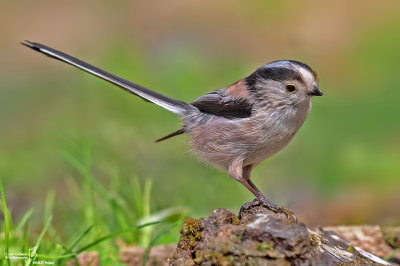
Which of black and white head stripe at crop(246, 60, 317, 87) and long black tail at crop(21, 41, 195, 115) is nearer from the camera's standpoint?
long black tail at crop(21, 41, 195, 115)

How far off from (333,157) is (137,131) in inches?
110

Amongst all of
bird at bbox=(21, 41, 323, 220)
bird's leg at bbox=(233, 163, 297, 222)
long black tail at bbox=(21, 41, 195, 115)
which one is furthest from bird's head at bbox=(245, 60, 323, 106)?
long black tail at bbox=(21, 41, 195, 115)

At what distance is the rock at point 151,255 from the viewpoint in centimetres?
462

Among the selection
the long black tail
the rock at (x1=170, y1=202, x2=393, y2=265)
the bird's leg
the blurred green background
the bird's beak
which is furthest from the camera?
the blurred green background

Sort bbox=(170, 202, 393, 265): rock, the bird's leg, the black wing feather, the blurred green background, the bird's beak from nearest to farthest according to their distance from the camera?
bbox=(170, 202, 393, 265): rock → the bird's leg → the bird's beak → the black wing feather → the blurred green background

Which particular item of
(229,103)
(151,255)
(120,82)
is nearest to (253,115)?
(229,103)

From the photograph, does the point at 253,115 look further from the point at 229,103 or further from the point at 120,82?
the point at 120,82

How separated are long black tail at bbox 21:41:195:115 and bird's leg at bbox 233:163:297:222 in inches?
29.2

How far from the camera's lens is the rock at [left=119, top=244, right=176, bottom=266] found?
4621mm

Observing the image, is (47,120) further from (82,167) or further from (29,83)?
(82,167)

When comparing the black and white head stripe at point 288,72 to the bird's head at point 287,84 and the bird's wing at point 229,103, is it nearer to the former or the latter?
the bird's head at point 287,84

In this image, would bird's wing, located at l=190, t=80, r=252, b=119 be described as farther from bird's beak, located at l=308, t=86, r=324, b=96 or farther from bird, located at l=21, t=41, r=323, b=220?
bird's beak, located at l=308, t=86, r=324, b=96

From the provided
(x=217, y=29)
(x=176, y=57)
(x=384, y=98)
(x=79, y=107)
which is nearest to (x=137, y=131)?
(x=79, y=107)

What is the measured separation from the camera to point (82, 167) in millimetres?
5219
